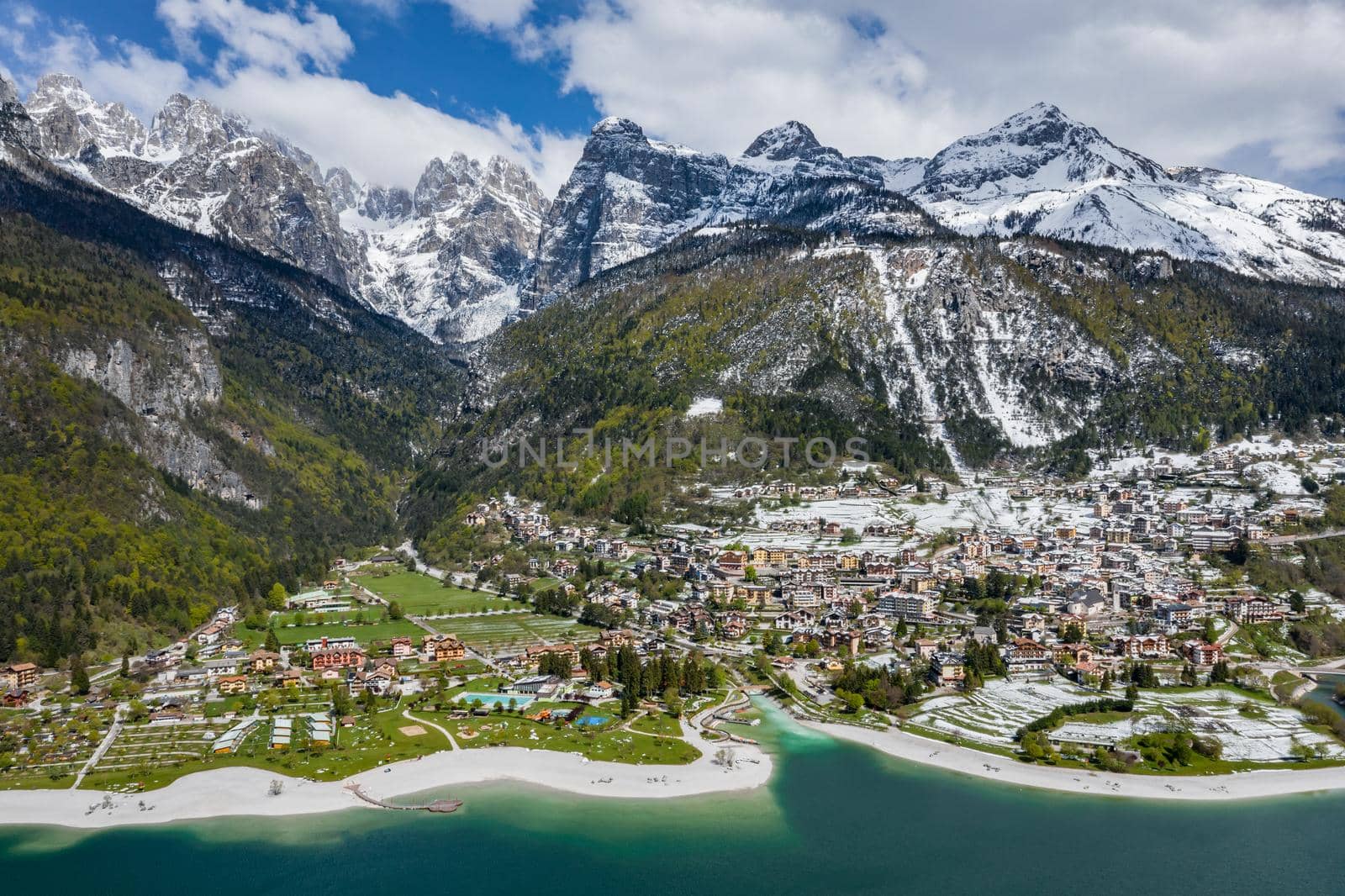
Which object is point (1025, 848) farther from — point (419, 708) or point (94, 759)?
point (94, 759)

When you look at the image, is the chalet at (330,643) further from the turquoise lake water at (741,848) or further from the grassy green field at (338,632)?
the turquoise lake water at (741,848)

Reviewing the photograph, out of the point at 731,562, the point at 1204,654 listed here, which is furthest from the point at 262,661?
the point at 1204,654

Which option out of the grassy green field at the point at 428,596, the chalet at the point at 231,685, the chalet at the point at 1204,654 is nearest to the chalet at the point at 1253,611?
the chalet at the point at 1204,654

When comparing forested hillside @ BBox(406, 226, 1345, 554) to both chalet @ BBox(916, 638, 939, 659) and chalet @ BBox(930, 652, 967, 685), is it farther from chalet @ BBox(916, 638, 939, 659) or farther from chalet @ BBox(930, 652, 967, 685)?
chalet @ BBox(930, 652, 967, 685)

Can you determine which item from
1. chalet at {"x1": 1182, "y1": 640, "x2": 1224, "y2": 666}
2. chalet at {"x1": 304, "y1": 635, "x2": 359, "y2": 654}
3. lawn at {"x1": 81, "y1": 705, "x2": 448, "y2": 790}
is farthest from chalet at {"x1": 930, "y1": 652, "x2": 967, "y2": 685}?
chalet at {"x1": 304, "y1": 635, "x2": 359, "y2": 654}

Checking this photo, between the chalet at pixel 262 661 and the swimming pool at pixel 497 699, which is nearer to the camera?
the swimming pool at pixel 497 699

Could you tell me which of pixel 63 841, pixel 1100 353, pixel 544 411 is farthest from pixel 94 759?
pixel 1100 353

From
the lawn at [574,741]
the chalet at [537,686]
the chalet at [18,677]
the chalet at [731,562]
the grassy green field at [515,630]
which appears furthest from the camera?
the chalet at [731,562]
